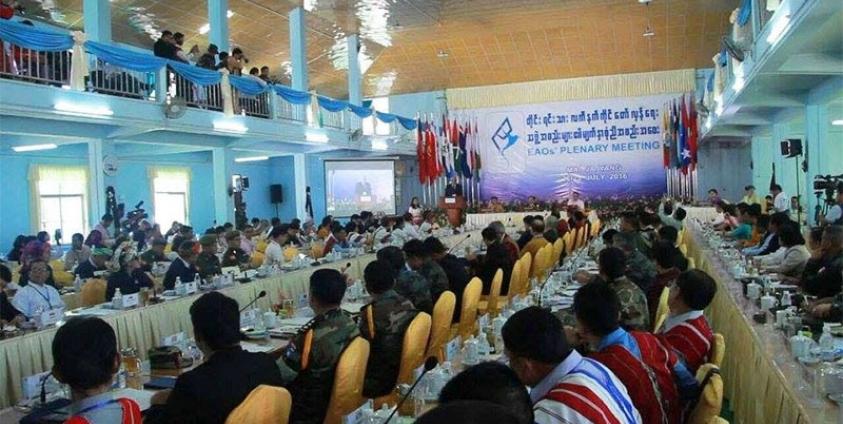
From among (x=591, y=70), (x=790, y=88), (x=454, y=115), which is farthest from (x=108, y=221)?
(x=591, y=70)

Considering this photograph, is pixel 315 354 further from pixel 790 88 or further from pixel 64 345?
pixel 790 88

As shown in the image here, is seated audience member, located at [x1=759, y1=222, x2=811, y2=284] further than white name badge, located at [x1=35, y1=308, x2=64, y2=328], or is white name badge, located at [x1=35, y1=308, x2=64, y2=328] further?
seated audience member, located at [x1=759, y1=222, x2=811, y2=284]

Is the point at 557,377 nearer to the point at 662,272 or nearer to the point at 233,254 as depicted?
the point at 662,272

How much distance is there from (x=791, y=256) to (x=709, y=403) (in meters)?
4.05

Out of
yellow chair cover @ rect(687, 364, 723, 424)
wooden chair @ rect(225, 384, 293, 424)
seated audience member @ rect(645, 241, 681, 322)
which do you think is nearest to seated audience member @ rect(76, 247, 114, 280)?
seated audience member @ rect(645, 241, 681, 322)

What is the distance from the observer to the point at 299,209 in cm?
1584

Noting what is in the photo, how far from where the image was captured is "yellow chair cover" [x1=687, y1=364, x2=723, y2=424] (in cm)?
235

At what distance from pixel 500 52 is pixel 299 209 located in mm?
6235

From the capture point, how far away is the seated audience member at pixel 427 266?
5000 millimetres

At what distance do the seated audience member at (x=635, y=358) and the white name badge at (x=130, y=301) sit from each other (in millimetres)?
3723

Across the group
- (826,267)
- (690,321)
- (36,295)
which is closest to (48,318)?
(36,295)

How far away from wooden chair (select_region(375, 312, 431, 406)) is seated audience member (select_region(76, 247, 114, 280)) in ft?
16.6

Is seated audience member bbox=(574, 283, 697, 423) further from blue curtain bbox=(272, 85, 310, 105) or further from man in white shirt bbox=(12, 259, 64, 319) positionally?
blue curtain bbox=(272, 85, 310, 105)

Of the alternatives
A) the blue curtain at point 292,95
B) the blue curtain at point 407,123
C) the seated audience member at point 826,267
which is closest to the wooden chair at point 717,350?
the seated audience member at point 826,267
